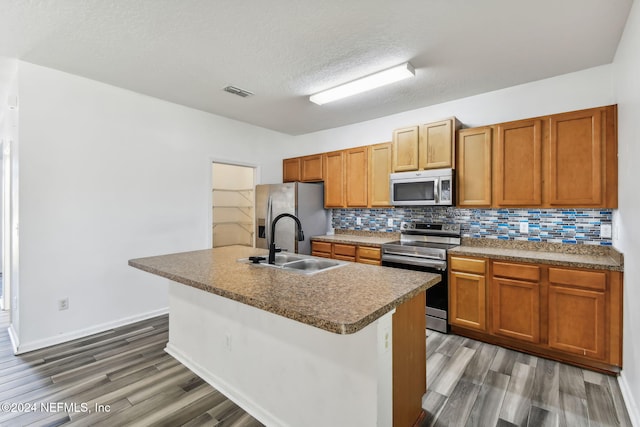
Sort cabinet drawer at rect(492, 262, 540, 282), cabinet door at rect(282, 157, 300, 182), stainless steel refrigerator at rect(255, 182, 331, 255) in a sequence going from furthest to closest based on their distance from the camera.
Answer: cabinet door at rect(282, 157, 300, 182) → stainless steel refrigerator at rect(255, 182, 331, 255) → cabinet drawer at rect(492, 262, 540, 282)

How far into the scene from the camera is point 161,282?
362 centimetres

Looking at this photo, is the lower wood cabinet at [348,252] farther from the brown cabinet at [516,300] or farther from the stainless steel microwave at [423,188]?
the brown cabinet at [516,300]

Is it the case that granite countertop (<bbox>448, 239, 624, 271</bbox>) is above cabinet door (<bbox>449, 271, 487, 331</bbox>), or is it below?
above

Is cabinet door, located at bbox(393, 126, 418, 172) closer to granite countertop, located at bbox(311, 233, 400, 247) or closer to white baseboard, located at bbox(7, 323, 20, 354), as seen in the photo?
granite countertop, located at bbox(311, 233, 400, 247)

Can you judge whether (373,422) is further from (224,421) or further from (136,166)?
(136,166)

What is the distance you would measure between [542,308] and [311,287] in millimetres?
2238

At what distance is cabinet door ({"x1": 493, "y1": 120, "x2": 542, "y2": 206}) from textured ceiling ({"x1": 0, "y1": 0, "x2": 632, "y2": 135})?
537mm

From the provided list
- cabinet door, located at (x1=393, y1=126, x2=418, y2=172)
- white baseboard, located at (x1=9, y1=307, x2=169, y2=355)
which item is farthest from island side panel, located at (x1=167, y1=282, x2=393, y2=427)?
cabinet door, located at (x1=393, y1=126, x2=418, y2=172)

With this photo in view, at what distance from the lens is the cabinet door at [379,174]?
3.92 metres

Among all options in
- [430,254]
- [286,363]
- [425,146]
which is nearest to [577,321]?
[430,254]

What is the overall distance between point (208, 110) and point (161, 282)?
228 cm

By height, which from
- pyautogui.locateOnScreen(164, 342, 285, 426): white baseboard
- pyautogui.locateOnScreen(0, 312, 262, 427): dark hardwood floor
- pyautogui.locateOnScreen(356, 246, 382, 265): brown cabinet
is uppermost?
pyautogui.locateOnScreen(356, 246, 382, 265): brown cabinet

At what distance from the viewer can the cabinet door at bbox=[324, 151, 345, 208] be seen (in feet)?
14.5

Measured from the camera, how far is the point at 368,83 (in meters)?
2.91
